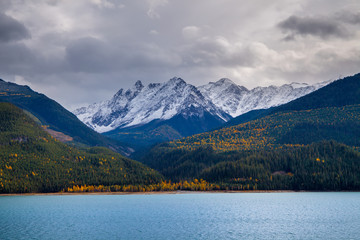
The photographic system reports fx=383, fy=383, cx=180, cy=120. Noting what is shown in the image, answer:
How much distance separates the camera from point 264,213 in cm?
16838

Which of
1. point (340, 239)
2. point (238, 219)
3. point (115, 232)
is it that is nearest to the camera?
point (340, 239)

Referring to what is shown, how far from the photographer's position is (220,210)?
599 ft

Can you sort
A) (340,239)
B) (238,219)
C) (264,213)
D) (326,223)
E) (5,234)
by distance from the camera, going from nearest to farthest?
(340,239) → (5,234) → (326,223) → (238,219) → (264,213)

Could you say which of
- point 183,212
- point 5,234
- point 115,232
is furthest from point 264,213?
point 5,234

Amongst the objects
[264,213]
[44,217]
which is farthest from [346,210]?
[44,217]

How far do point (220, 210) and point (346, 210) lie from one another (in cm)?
5626

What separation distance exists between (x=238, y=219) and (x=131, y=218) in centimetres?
4304

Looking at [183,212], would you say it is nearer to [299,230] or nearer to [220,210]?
[220,210]

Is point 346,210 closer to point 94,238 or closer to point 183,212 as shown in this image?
point 183,212

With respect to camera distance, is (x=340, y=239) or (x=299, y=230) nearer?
(x=340, y=239)

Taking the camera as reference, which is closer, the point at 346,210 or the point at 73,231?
the point at 73,231

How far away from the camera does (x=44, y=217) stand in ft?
512

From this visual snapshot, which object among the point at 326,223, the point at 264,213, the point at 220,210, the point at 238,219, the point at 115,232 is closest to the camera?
the point at 115,232

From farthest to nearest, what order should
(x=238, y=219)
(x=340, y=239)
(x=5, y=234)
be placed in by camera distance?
(x=238, y=219) < (x=5, y=234) < (x=340, y=239)
